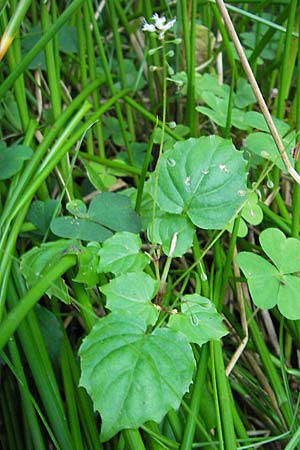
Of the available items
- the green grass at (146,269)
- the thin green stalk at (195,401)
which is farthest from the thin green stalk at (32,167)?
the thin green stalk at (195,401)

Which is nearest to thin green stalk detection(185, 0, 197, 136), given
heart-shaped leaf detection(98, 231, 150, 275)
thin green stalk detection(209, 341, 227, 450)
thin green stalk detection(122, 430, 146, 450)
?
heart-shaped leaf detection(98, 231, 150, 275)

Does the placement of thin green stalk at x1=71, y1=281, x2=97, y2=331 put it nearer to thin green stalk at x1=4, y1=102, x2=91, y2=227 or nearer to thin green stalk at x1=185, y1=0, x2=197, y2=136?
thin green stalk at x1=4, y1=102, x2=91, y2=227

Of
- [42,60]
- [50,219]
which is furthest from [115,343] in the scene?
[42,60]

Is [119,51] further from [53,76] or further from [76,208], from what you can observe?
[76,208]

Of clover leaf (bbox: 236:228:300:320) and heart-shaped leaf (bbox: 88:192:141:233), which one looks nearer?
clover leaf (bbox: 236:228:300:320)

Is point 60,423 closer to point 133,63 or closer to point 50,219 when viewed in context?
point 50,219

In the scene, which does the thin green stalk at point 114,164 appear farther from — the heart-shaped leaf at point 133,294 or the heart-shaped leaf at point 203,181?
the heart-shaped leaf at point 133,294

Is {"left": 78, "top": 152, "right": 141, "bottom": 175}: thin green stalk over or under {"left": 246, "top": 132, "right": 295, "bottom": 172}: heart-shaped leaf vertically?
under

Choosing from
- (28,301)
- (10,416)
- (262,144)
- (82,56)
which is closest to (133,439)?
(28,301)
